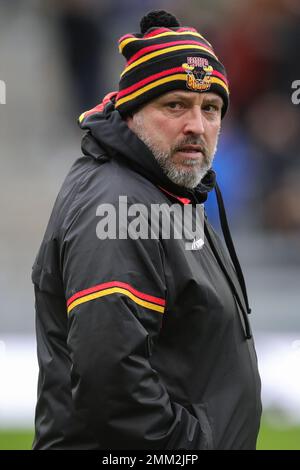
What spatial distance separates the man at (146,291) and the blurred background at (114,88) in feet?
18.5

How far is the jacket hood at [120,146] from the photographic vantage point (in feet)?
10.0

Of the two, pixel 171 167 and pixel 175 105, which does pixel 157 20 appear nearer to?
pixel 175 105

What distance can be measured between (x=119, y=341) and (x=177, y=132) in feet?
2.33

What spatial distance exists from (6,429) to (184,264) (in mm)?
3593

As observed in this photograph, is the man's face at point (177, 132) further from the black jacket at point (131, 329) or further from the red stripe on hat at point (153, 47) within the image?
the red stripe on hat at point (153, 47)

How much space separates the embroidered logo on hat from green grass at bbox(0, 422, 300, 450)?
3252 millimetres

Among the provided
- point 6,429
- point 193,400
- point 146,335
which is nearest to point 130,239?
point 146,335

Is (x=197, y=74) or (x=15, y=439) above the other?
(x=197, y=74)

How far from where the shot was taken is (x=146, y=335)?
9.07ft

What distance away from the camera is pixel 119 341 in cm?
273

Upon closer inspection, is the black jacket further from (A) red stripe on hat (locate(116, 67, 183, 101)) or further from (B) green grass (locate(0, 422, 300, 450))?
(B) green grass (locate(0, 422, 300, 450))

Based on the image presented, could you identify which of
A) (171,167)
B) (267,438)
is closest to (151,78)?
(171,167)

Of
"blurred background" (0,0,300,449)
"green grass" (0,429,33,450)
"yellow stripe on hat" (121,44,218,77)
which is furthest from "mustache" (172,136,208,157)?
"blurred background" (0,0,300,449)

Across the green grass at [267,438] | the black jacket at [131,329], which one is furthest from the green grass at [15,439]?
the black jacket at [131,329]
